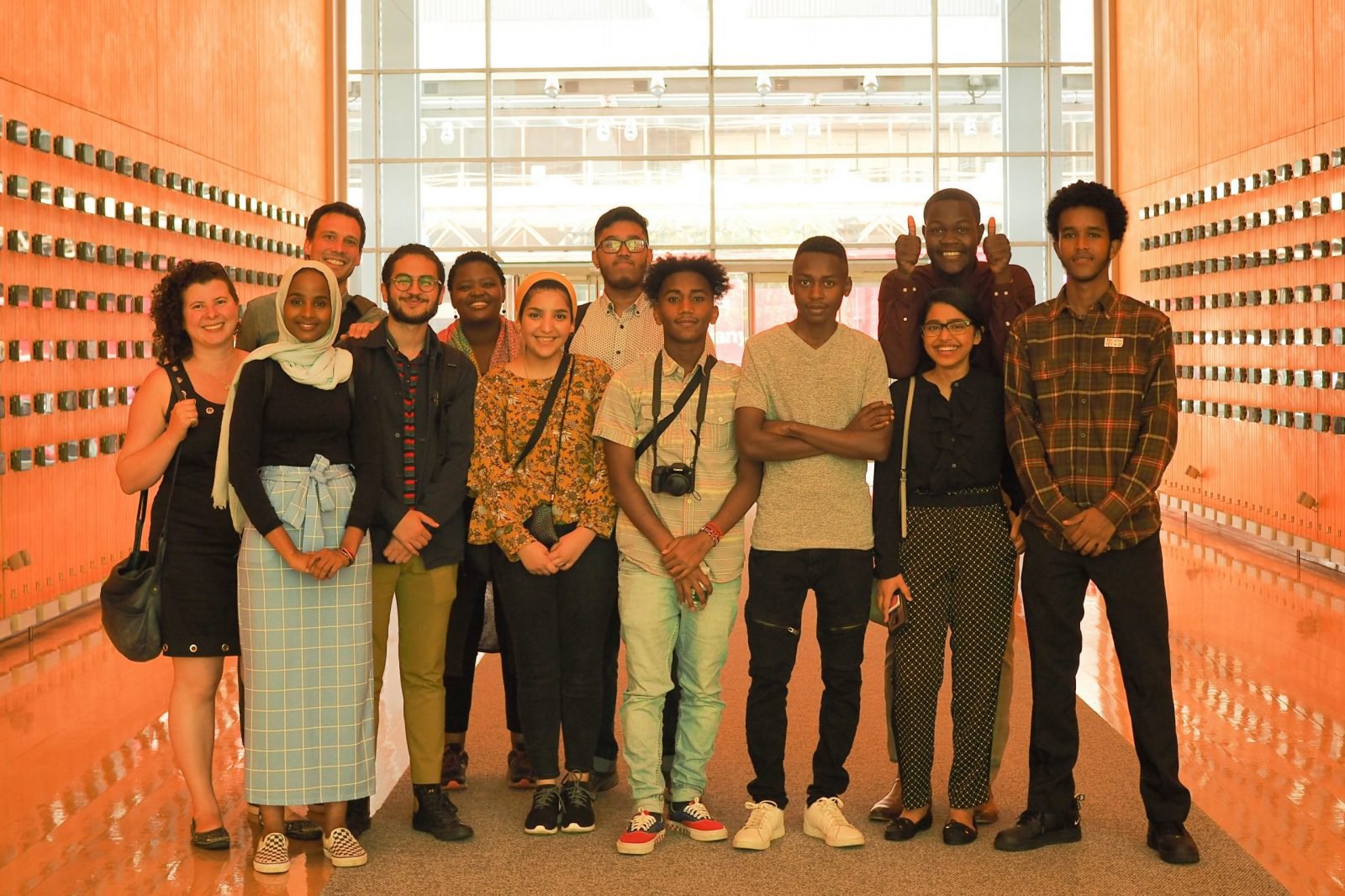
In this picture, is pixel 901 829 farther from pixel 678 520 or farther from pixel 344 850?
pixel 344 850

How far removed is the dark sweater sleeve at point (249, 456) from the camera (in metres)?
4.14

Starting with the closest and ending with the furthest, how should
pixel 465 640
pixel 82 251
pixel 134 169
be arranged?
pixel 465 640 < pixel 82 251 < pixel 134 169

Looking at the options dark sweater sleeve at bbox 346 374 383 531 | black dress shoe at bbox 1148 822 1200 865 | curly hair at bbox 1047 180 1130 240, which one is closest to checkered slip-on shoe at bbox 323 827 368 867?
dark sweater sleeve at bbox 346 374 383 531

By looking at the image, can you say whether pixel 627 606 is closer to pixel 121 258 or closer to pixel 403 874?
pixel 403 874

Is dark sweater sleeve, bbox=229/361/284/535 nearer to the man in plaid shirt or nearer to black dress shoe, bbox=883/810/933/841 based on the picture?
black dress shoe, bbox=883/810/933/841

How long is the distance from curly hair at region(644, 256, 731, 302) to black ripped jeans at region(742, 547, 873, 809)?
908mm

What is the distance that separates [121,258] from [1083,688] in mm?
6984

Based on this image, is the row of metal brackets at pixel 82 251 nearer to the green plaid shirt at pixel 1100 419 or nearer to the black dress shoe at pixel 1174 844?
the green plaid shirt at pixel 1100 419

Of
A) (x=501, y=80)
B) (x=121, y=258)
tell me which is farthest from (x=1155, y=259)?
(x=121, y=258)

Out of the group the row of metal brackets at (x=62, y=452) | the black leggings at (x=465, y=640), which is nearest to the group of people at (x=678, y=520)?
the black leggings at (x=465, y=640)

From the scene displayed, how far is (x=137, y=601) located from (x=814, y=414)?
7.32ft

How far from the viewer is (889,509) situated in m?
4.45

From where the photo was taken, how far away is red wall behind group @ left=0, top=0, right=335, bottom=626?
8.16 metres

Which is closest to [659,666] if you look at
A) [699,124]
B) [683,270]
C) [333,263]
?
[683,270]
